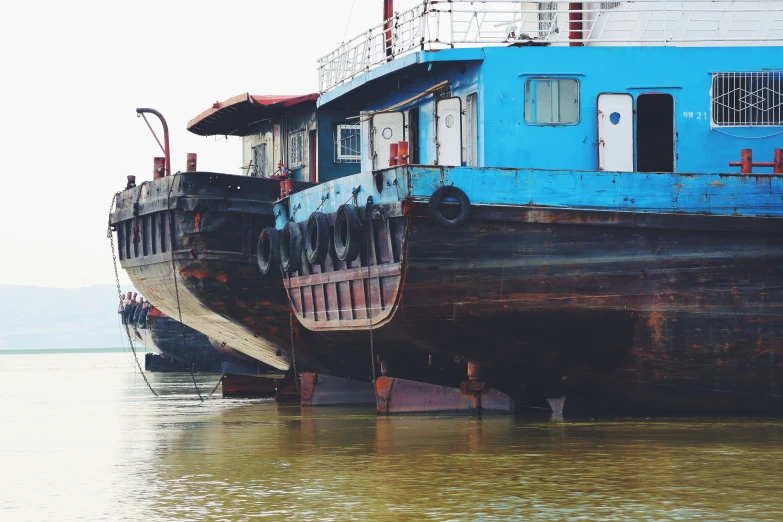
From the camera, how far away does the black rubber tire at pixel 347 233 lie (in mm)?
14336

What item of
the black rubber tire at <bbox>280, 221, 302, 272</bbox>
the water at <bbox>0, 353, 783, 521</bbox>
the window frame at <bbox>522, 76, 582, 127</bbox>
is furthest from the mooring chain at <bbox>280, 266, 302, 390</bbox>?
the window frame at <bbox>522, 76, 582, 127</bbox>

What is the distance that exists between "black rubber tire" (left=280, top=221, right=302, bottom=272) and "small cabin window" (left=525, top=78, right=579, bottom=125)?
4.10 metres

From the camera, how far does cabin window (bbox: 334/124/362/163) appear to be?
792 inches

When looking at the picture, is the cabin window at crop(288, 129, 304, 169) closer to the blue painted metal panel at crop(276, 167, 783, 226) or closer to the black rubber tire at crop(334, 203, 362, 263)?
the black rubber tire at crop(334, 203, 362, 263)

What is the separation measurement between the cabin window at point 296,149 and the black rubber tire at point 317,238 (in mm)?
5380

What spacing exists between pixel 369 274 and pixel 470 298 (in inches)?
63.2

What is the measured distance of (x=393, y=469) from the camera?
9.71 meters

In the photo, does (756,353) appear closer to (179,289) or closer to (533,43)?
(533,43)

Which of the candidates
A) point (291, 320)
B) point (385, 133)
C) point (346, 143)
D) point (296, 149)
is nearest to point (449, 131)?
point (385, 133)

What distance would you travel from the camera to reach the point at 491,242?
1309 centimetres

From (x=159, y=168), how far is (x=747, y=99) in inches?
413

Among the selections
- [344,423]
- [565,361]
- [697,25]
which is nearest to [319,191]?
[344,423]

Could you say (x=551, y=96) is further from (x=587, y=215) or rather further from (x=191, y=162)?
(x=191, y=162)

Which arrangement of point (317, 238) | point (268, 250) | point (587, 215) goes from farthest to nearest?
point (268, 250) → point (317, 238) → point (587, 215)
